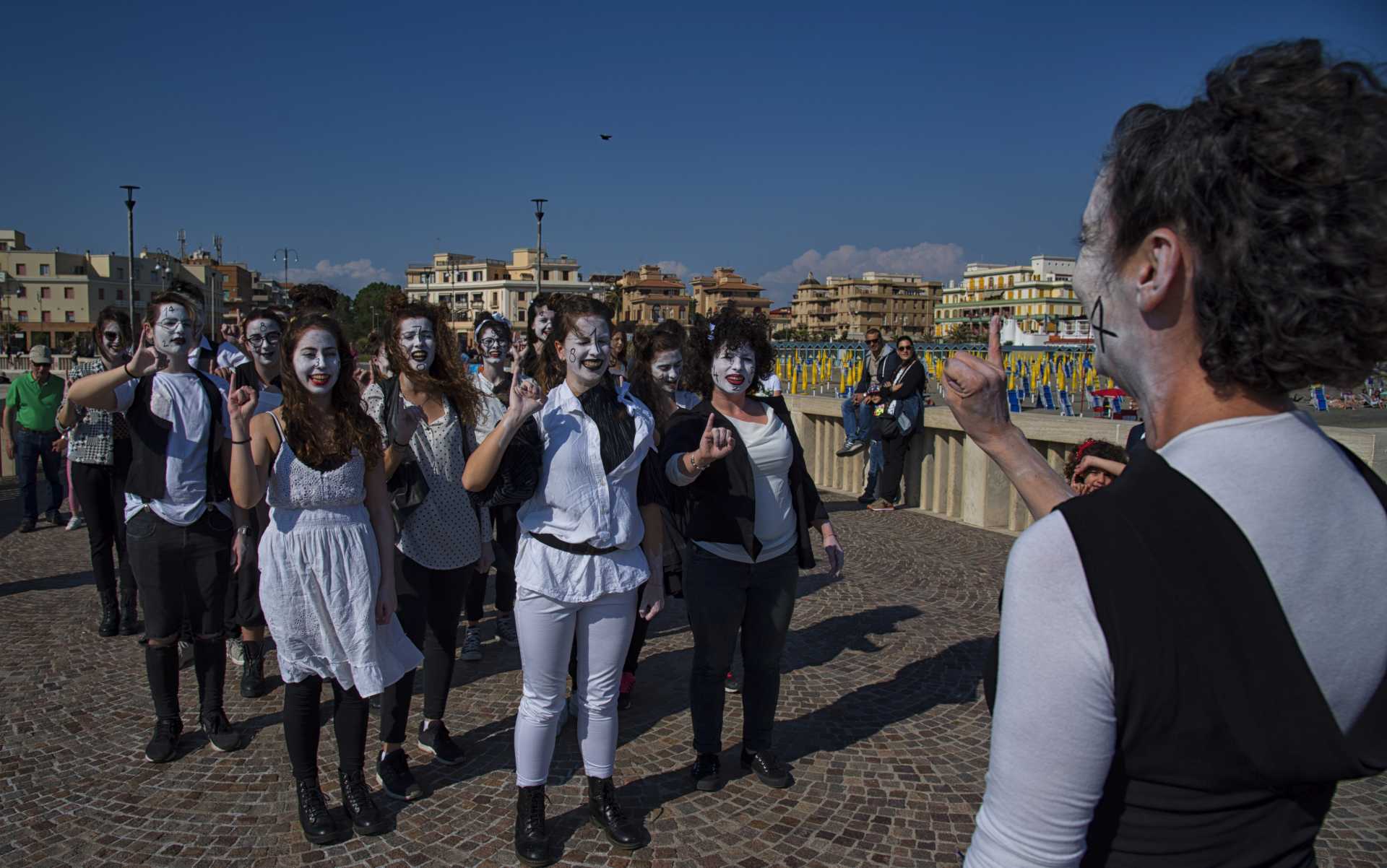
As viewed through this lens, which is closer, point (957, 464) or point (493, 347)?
point (493, 347)

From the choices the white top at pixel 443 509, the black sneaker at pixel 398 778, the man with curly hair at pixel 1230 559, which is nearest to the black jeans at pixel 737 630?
the white top at pixel 443 509

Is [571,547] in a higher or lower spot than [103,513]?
higher

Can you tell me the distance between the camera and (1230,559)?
41.4 inches

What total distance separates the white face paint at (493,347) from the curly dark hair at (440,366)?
162 centimetres

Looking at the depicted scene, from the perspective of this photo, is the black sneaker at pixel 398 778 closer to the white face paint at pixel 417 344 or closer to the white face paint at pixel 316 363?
the white face paint at pixel 316 363

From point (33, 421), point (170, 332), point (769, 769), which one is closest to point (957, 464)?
point (769, 769)

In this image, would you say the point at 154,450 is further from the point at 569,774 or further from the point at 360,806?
the point at 569,774

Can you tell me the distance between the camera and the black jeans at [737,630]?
4137mm

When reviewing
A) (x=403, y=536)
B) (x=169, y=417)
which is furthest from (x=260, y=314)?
(x=403, y=536)

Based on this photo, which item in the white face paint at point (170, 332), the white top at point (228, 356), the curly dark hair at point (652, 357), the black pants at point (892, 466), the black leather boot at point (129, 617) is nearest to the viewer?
the white face paint at point (170, 332)

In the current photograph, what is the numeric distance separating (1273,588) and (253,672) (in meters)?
5.66

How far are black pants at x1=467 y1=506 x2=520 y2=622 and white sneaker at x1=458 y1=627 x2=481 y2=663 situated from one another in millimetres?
97

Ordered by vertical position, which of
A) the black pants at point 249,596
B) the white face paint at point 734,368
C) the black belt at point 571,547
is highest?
the white face paint at point 734,368

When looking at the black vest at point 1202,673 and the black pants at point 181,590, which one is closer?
the black vest at point 1202,673
